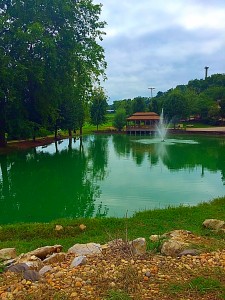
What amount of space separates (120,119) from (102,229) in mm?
53808

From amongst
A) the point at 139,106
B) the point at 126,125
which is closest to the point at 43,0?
the point at 126,125

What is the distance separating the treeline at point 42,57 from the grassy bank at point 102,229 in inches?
658

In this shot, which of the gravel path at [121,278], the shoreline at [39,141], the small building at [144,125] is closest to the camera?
the gravel path at [121,278]

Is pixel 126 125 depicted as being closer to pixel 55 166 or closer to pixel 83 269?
pixel 55 166

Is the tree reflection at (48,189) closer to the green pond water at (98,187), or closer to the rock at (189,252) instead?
the green pond water at (98,187)

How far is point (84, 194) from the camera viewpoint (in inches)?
521

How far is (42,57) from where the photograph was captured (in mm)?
25484

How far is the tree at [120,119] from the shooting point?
60.1 metres

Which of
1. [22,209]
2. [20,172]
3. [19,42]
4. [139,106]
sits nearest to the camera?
[22,209]

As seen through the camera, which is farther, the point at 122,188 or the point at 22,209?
the point at 122,188

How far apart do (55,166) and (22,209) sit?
998 centimetres

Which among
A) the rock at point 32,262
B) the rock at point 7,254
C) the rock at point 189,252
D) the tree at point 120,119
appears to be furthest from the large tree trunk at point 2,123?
the tree at point 120,119

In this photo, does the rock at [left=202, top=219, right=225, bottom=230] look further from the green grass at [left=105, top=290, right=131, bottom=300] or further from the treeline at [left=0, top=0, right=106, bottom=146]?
the treeline at [left=0, top=0, right=106, bottom=146]

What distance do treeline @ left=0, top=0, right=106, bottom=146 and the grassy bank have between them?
1672 centimetres
